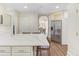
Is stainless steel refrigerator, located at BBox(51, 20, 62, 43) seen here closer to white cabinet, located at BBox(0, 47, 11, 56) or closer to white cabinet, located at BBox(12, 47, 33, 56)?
white cabinet, located at BBox(12, 47, 33, 56)

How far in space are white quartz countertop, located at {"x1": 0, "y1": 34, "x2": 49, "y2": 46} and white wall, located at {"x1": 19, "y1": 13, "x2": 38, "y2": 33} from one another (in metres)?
0.17

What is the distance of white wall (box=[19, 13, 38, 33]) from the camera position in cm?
209

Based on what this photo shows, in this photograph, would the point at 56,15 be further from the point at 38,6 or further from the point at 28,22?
the point at 38,6

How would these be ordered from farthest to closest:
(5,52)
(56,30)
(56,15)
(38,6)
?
(56,30) < (56,15) < (5,52) < (38,6)

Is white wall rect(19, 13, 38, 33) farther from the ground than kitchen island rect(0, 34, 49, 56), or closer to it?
farther from the ground

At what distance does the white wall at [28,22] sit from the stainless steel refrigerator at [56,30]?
0.37 meters

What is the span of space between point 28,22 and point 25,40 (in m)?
0.45

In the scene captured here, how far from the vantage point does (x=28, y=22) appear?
2.16 meters

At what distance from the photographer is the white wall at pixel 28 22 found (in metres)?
2.09

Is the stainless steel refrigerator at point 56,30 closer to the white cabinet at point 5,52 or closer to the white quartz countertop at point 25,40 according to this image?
the white quartz countertop at point 25,40

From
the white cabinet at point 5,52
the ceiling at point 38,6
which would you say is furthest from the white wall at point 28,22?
the white cabinet at point 5,52

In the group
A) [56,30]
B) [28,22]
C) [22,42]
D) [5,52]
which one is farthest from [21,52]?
[56,30]

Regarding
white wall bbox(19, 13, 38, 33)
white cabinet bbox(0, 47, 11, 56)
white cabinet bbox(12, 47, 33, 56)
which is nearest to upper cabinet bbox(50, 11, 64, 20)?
white wall bbox(19, 13, 38, 33)

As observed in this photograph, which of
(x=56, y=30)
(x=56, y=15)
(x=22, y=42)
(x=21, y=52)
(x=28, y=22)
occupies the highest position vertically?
(x=56, y=15)
